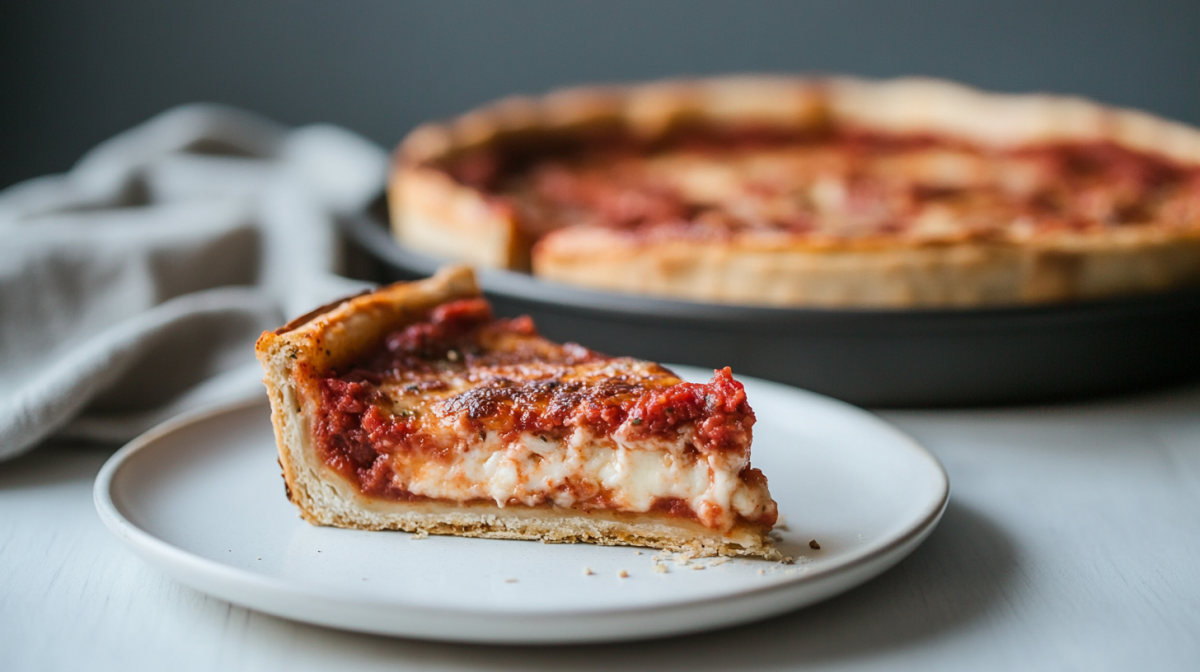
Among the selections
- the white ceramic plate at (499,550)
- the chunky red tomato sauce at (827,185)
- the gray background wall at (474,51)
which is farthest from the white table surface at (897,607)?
the gray background wall at (474,51)

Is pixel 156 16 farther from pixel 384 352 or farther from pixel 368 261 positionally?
pixel 384 352

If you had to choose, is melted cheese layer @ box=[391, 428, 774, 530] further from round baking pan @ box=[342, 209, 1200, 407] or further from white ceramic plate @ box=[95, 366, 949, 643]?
round baking pan @ box=[342, 209, 1200, 407]

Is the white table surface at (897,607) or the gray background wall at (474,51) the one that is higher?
the gray background wall at (474,51)

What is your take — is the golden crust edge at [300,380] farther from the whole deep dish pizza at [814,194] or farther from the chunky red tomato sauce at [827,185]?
the chunky red tomato sauce at [827,185]

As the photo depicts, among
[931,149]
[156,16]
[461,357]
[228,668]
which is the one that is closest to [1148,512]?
[461,357]

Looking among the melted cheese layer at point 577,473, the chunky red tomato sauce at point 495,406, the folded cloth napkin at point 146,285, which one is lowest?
the folded cloth napkin at point 146,285

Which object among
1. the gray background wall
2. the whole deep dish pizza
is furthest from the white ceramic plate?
the gray background wall

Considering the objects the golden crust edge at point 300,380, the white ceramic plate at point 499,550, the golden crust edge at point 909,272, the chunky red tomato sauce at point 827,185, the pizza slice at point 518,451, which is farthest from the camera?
the chunky red tomato sauce at point 827,185

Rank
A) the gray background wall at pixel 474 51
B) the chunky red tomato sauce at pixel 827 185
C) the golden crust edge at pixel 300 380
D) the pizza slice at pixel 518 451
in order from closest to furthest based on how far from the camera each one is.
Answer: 1. the pizza slice at pixel 518 451
2. the golden crust edge at pixel 300 380
3. the chunky red tomato sauce at pixel 827 185
4. the gray background wall at pixel 474 51
